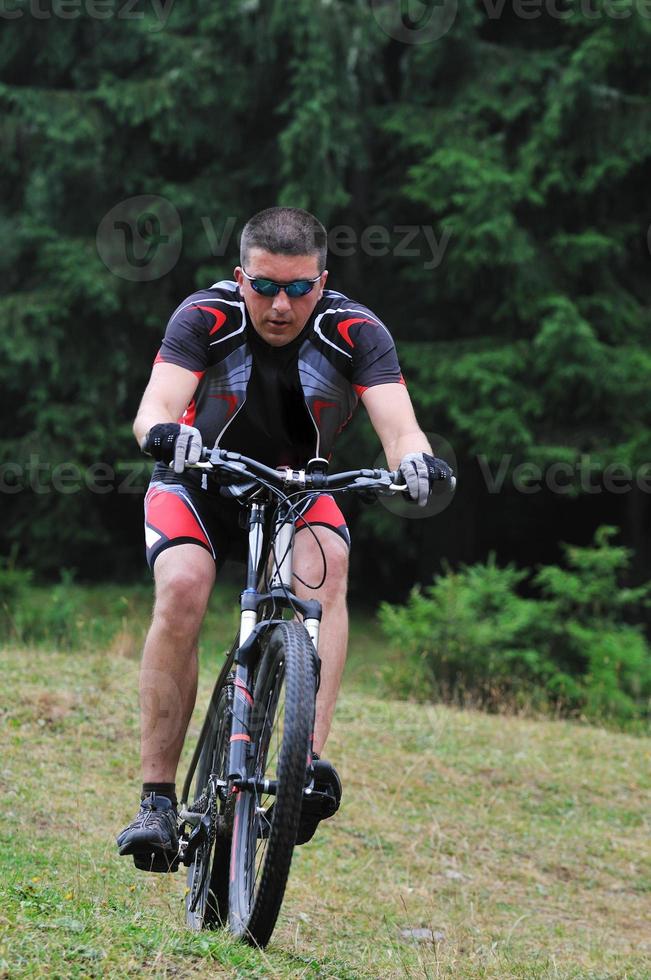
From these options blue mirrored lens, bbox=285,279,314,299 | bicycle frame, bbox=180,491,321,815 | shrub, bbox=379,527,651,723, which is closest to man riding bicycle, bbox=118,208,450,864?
blue mirrored lens, bbox=285,279,314,299

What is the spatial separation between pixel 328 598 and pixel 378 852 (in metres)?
2.70

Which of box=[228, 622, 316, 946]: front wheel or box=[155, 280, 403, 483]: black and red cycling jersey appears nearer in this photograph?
box=[228, 622, 316, 946]: front wheel

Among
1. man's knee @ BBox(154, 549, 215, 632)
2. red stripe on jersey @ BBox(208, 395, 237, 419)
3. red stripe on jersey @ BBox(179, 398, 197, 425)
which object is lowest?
man's knee @ BBox(154, 549, 215, 632)

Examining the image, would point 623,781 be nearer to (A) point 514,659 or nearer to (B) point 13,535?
(A) point 514,659

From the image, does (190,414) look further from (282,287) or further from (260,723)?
(260,723)

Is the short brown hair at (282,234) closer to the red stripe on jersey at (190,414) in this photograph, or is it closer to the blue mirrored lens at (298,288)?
the blue mirrored lens at (298,288)

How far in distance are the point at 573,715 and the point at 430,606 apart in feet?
4.91

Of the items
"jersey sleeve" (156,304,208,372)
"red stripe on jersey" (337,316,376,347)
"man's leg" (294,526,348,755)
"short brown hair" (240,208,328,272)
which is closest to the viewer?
"man's leg" (294,526,348,755)

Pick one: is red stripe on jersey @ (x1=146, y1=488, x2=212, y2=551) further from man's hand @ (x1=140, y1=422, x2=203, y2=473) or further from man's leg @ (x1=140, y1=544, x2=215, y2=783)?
man's hand @ (x1=140, y1=422, x2=203, y2=473)

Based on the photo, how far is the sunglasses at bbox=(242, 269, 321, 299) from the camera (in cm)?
376

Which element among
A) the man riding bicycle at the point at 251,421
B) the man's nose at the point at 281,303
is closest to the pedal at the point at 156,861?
the man riding bicycle at the point at 251,421

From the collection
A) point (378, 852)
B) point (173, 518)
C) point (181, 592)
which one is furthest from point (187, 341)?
point (378, 852)

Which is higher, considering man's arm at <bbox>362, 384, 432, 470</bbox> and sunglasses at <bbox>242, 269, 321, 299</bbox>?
sunglasses at <bbox>242, 269, 321, 299</bbox>

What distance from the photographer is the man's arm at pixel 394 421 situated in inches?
149
